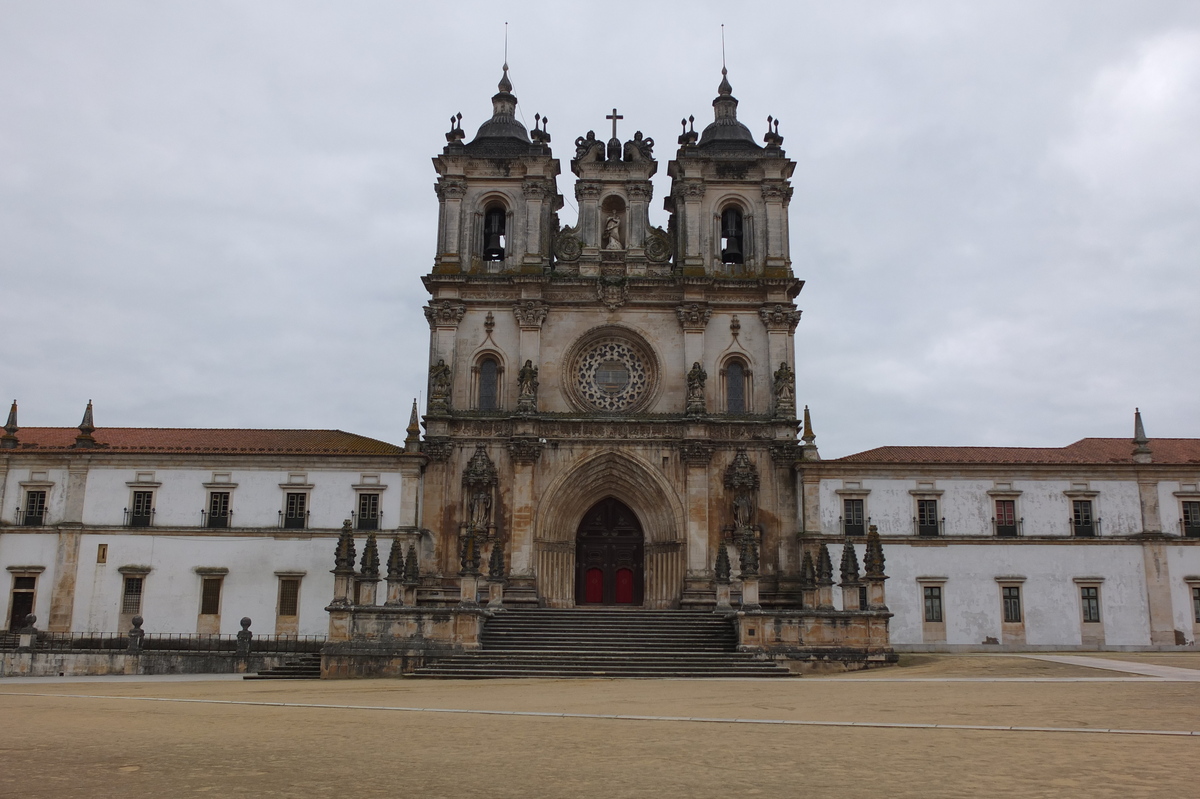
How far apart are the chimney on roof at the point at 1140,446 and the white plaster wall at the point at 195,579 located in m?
28.1

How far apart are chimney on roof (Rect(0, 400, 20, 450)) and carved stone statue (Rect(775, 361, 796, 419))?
28668mm

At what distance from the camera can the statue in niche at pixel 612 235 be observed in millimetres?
38938

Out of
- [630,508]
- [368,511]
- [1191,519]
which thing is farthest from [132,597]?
[1191,519]

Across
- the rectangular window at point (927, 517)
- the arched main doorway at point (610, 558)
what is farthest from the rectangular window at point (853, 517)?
the arched main doorway at point (610, 558)

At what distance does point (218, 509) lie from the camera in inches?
1398

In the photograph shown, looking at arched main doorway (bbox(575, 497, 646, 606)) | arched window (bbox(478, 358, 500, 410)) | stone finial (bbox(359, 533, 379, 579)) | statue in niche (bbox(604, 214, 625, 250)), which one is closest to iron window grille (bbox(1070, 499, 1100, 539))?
arched main doorway (bbox(575, 497, 646, 606))

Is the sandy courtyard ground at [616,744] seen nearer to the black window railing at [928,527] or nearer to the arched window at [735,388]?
the black window railing at [928,527]

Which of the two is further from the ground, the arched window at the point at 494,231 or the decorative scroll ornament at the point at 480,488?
the arched window at the point at 494,231

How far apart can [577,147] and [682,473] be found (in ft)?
46.8

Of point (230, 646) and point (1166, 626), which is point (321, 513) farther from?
point (1166, 626)

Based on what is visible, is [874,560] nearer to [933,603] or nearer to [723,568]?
[723,568]

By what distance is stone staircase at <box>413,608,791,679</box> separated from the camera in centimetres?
2461

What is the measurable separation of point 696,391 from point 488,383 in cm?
809

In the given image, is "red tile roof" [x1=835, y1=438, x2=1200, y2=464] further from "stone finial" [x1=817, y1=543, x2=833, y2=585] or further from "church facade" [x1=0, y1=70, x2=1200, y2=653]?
"stone finial" [x1=817, y1=543, x2=833, y2=585]
